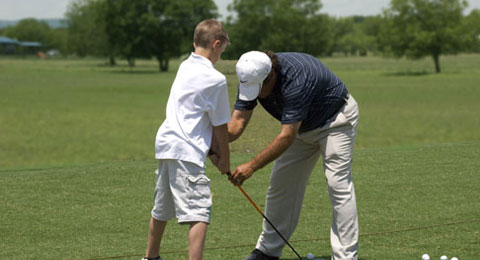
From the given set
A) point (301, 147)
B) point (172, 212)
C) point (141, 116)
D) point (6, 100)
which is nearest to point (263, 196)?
point (301, 147)

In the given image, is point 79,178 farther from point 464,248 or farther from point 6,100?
point 6,100

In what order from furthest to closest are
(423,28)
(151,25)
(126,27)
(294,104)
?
(126,27), (151,25), (423,28), (294,104)

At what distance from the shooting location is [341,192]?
20.3ft

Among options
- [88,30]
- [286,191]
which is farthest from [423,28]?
[286,191]

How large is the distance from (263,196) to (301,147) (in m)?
3.23

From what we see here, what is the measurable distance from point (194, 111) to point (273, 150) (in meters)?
0.82

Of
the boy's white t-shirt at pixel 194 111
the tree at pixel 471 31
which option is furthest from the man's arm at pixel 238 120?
the tree at pixel 471 31

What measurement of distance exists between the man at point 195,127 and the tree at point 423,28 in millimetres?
79210

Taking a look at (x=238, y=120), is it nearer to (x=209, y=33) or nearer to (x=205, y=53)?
(x=205, y=53)

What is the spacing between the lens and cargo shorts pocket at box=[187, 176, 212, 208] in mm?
5426

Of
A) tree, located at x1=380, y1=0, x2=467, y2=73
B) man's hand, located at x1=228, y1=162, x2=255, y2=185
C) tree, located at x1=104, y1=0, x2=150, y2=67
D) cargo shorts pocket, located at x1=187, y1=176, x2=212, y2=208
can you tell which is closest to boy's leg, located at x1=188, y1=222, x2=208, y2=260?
cargo shorts pocket, located at x1=187, y1=176, x2=212, y2=208

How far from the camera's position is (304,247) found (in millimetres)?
6934

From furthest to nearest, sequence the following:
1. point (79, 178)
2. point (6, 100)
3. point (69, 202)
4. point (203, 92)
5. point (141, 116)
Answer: point (6, 100) < point (141, 116) < point (79, 178) < point (69, 202) < point (203, 92)

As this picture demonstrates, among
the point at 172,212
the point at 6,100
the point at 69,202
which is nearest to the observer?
the point at 172,212
